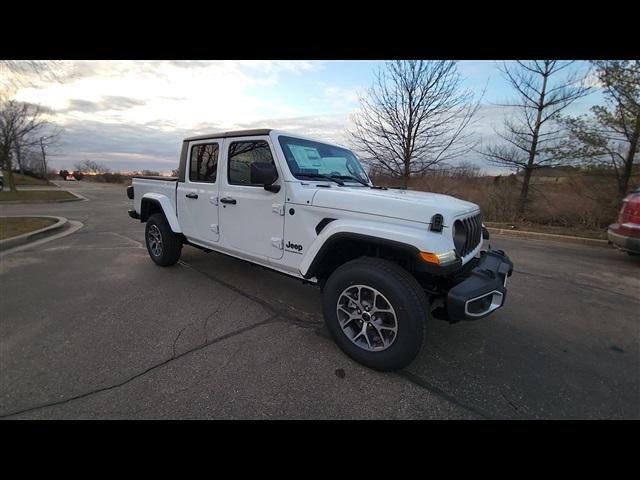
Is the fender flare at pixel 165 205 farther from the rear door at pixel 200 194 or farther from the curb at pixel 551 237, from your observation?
the curb at pixel 551 237

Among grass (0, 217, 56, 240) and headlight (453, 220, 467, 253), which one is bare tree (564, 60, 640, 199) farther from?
grass (0, 217, 56, 240)

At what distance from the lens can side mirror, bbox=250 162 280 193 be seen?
2.88 meters

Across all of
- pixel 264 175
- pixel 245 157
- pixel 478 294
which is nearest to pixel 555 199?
pixel 478 294

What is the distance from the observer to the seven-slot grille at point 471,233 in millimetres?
2665

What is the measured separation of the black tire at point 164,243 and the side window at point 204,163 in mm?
1035

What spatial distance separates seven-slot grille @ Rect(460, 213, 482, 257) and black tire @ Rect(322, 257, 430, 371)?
0.64 meters

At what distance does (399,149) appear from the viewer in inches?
448

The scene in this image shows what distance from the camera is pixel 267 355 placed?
8.81 feet

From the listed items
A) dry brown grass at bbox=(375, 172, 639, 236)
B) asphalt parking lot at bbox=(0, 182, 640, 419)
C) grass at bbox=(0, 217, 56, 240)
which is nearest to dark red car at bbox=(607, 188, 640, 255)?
asphalt parking lot at bbox=(0, 182, 640, 419)

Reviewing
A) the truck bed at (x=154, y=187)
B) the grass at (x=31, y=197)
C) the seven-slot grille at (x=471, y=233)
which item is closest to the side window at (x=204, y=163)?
the truck bed at (x=154, y=187)

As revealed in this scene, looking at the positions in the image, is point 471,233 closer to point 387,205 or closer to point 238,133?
point 387,205

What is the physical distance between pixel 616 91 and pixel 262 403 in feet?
40.6
